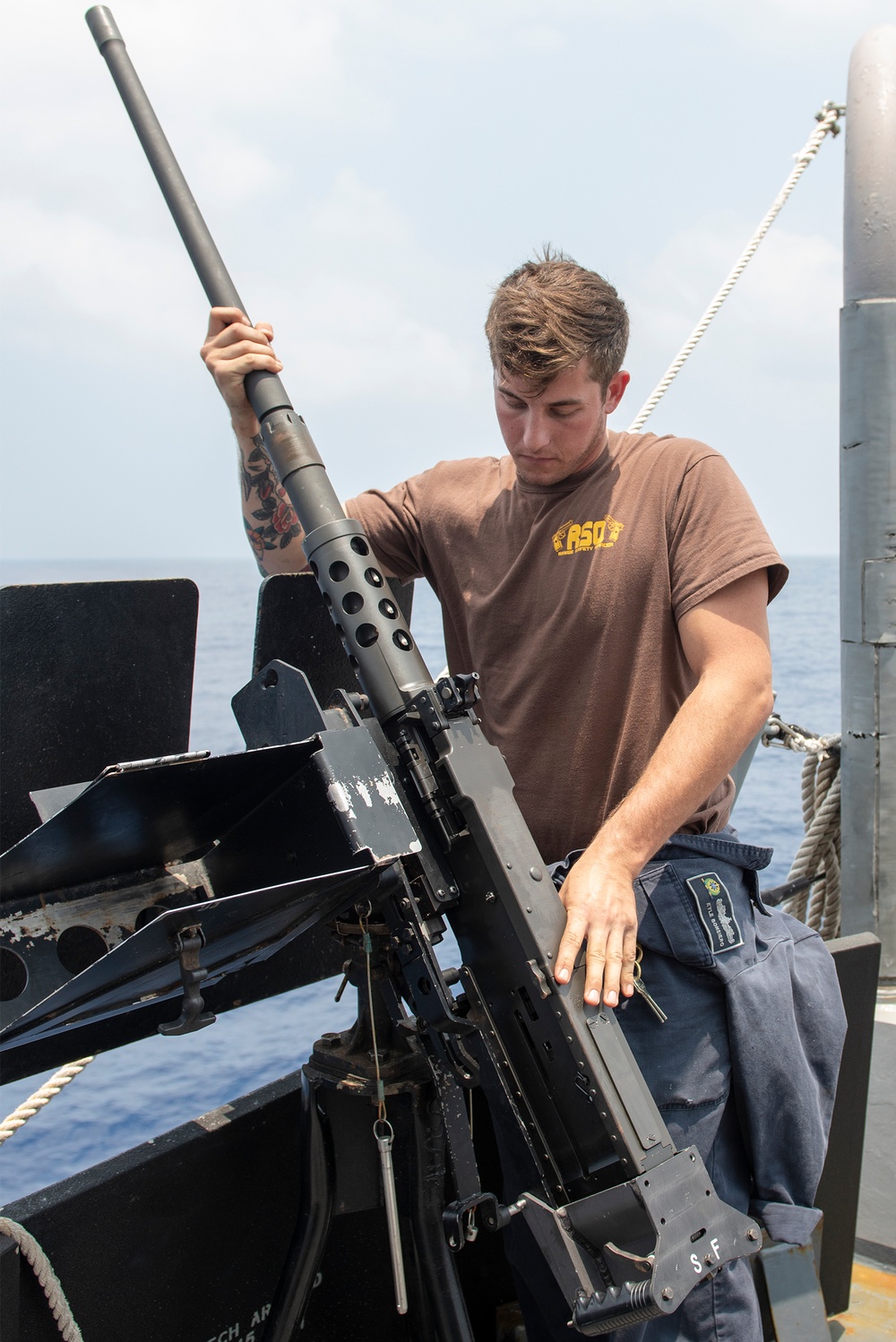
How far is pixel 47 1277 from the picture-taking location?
167cm

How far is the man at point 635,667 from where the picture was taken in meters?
1.92

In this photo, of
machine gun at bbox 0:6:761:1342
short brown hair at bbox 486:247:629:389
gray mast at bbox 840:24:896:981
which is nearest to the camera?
machine gun at bbox 0:6:761:1342

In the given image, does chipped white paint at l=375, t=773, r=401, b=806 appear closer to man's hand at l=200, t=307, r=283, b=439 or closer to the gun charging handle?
the gun charging handle

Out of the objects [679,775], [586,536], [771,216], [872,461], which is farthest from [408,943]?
[771,216]

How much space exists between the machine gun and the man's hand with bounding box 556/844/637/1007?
27 mm

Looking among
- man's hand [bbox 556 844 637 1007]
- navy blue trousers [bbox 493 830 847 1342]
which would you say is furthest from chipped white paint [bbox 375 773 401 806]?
navy blue trousers [bbox 493 830 847 1342]

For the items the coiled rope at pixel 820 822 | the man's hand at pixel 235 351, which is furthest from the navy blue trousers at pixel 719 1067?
the coiled rope at pixel 820 822

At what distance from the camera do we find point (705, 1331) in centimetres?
186

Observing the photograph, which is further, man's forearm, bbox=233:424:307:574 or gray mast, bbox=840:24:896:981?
gray mast, bbox=840:24:896:981

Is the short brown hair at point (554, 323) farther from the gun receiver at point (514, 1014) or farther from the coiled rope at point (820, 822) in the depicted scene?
the coiled rope at point (820, 822)

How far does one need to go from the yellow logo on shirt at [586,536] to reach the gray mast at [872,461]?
2.14 metres

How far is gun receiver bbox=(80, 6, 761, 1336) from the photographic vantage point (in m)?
1.55

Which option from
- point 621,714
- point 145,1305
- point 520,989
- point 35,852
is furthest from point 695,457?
point 145,1305

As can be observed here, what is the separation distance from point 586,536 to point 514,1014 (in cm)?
89
